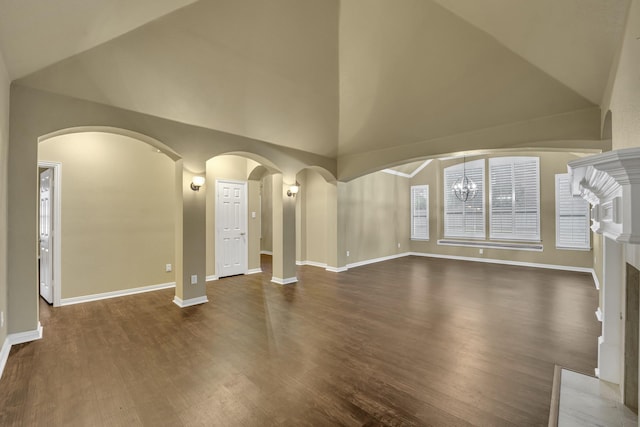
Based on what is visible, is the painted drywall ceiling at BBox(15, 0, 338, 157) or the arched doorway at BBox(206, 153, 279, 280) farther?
the arched doorway at BBox(206, 153, 279, 280)

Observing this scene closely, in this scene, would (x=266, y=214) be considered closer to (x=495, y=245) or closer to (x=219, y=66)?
(x=219, y=66)

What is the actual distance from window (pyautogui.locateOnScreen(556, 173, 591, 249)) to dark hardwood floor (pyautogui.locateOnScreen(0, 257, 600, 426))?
3.00 meters

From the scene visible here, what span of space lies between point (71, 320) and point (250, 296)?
2.38 m

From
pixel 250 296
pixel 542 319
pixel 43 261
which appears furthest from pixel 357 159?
pixel 43 261

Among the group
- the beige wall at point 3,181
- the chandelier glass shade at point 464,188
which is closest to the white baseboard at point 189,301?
the beige wall at point 3,181

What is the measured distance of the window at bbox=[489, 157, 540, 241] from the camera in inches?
300

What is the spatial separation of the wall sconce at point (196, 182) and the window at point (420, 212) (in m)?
7.65

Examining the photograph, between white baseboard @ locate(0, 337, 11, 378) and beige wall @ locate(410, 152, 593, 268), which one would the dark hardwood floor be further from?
beige wall @ locate(410, 152, 593, 268)

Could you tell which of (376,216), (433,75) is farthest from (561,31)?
(376,216)

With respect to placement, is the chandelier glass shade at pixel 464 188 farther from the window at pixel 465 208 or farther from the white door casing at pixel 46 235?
the white door casing at pixel 46 235

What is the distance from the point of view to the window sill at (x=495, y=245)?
Answer: 24.8 ft

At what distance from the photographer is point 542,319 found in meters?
3.82

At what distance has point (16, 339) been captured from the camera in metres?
2.99

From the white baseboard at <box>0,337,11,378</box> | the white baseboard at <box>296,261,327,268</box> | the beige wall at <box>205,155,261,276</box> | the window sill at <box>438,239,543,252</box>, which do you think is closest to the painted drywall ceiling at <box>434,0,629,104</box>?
the beige wall at <box>205,155,261,276</box>
